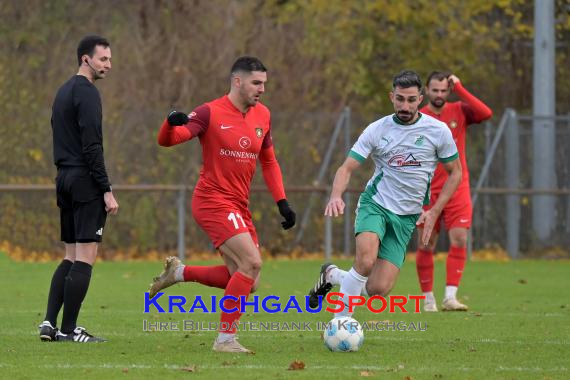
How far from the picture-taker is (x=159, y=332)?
1101cm

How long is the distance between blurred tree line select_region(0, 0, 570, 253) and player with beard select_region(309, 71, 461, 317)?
39.2 ft

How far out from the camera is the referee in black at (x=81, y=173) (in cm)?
994

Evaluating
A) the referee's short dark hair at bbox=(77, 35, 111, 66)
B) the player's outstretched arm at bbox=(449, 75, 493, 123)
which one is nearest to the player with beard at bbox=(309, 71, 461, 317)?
the referee's short dark hair at bbox=(77, 35, 111, 66)

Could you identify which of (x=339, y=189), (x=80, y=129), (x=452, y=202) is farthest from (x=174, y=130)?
(x=452, y=202)

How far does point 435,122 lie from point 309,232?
12662 mm

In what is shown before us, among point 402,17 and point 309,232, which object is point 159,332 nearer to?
point 309,232

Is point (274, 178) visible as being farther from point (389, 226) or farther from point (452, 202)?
point (452, 202)

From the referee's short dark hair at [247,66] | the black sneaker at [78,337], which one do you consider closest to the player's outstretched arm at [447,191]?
the referee's short dark hair at [247,66]

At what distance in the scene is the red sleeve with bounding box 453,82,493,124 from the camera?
13180mm

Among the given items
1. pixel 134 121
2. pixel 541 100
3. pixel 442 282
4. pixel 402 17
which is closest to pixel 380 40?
pixel 402 17

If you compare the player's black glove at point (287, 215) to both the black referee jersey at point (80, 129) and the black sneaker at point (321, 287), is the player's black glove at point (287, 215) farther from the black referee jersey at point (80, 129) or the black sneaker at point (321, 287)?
the black referee jersey at point (80, 129)

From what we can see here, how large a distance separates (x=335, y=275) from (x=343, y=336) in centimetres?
108

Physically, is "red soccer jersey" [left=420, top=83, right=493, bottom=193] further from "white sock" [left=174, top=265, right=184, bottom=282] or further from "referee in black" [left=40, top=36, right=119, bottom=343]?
"referee in black" [left=40, top=36, right=119, bottom=343]

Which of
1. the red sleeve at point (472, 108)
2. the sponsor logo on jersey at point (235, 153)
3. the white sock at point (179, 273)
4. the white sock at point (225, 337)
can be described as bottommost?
the white sock at point (225, 337)
